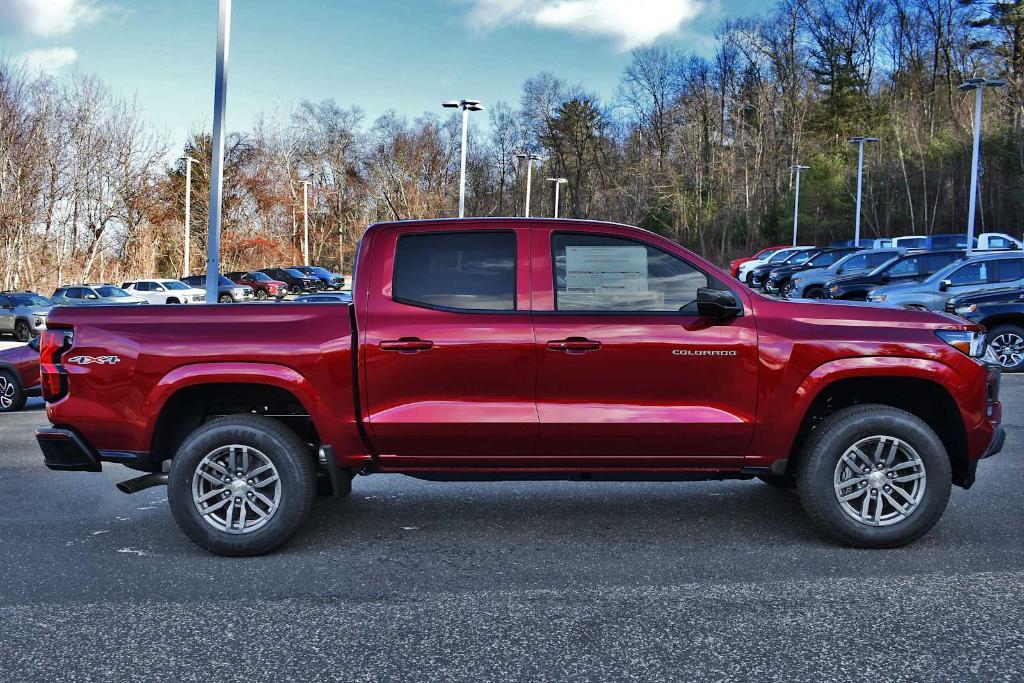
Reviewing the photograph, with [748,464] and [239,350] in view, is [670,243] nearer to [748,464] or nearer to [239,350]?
[748,464]

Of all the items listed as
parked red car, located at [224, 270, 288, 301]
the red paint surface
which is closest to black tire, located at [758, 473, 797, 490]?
the red paint surface

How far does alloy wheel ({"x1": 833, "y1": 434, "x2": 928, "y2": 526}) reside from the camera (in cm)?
506

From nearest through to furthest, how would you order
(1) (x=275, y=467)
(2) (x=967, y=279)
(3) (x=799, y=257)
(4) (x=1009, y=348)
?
(1) (x=275, y=467) < (4) (x=1009, y=348) < (2) (x=967, y=279) < (3) (x=799, y=257)

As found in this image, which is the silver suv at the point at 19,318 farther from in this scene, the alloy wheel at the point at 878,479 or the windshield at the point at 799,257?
the alloy wheel at the point at 878,479

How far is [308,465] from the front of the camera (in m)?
5.11

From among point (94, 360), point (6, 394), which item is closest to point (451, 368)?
point (94, 360)

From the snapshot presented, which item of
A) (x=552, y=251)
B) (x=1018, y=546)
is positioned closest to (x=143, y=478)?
(x=552, y=251)

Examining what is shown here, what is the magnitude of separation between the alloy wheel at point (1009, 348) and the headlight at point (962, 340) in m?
9.81

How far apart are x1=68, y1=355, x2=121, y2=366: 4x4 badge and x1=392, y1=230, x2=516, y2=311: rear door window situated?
61.6 inches

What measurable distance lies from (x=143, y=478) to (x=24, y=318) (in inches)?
993

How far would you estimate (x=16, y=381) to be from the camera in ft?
43.8

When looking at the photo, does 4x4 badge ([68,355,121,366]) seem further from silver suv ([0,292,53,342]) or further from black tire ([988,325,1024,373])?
silver suv ([0,292,53,342])

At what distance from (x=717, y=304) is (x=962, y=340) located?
4.70 ft

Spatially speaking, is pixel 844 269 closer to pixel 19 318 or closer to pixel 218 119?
pixel 218 119
